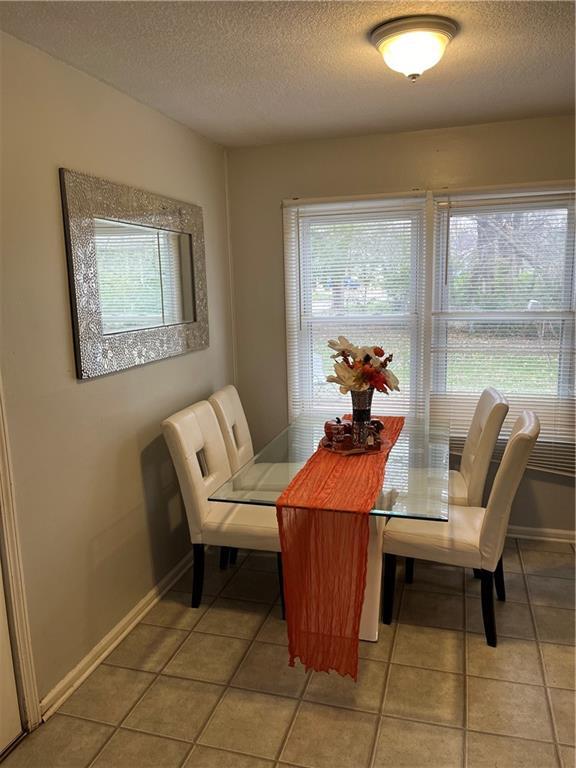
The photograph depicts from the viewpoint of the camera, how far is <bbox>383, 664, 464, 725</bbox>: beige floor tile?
1987 millimetres

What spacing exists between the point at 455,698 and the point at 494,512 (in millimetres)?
690

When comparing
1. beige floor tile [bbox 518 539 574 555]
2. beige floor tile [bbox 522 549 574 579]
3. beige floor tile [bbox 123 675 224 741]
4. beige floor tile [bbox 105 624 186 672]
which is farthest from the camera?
beige floor tile [bbox 518 539 574 555]

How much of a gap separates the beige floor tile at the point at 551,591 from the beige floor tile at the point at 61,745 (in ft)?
6.43

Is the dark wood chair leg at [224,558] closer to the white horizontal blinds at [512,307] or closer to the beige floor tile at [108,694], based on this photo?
the beige floor tile at [108,694]

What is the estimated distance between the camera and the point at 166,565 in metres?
2.91

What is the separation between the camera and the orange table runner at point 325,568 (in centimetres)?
199

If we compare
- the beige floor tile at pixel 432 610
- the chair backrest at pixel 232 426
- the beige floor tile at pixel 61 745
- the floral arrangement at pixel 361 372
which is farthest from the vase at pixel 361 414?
the beige floor tile at pixel 61 745

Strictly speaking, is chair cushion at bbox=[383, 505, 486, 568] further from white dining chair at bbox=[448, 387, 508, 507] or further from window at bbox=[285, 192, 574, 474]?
window at bbox=[285, 192, 574, 474]

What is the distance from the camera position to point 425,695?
81.9 inches

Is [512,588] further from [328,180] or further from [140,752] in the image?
[328,180]

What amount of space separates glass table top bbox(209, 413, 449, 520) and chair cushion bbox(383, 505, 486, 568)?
0.22 meters

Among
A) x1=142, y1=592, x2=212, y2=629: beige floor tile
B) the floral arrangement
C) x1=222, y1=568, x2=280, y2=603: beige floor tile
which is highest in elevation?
the floral arrangement

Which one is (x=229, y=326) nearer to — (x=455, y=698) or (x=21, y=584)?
(x=21, y=584)

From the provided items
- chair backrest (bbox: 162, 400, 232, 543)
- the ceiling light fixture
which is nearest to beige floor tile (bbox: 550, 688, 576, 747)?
chair backrest (bbox: 162, 400, 232, 543)
